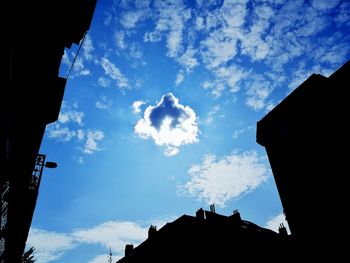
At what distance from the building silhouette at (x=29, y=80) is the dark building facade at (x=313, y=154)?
9896mm

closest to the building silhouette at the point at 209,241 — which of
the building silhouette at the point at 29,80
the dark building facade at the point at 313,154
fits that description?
the dark building facade at the point at 313,154

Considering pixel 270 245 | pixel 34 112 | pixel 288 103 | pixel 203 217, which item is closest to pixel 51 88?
pixel 34 112

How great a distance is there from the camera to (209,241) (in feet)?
60.7

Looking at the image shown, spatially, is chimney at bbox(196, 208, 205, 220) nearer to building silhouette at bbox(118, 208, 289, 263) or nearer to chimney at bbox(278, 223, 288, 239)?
building silhouette at bbox(118, 208, 289, 263)

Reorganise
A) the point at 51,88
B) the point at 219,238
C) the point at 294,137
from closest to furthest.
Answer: the point at 51,88 < the point at 294,137 < the point at 219,238

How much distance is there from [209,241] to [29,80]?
54.0 ft

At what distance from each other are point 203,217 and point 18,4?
18141 millimetres

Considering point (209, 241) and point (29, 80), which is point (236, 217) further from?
point (29, 80)

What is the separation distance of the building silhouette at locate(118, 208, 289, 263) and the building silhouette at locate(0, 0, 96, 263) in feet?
37.1

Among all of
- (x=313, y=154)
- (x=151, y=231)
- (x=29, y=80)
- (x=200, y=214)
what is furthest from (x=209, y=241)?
(x=29, y=80)

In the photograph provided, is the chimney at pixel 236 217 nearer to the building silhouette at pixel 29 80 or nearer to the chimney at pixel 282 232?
the chimney at pixel 282 232

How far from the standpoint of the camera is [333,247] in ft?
30.2

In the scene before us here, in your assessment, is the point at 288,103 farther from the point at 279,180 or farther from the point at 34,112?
the point at 34,112

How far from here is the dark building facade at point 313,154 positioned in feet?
32.1
